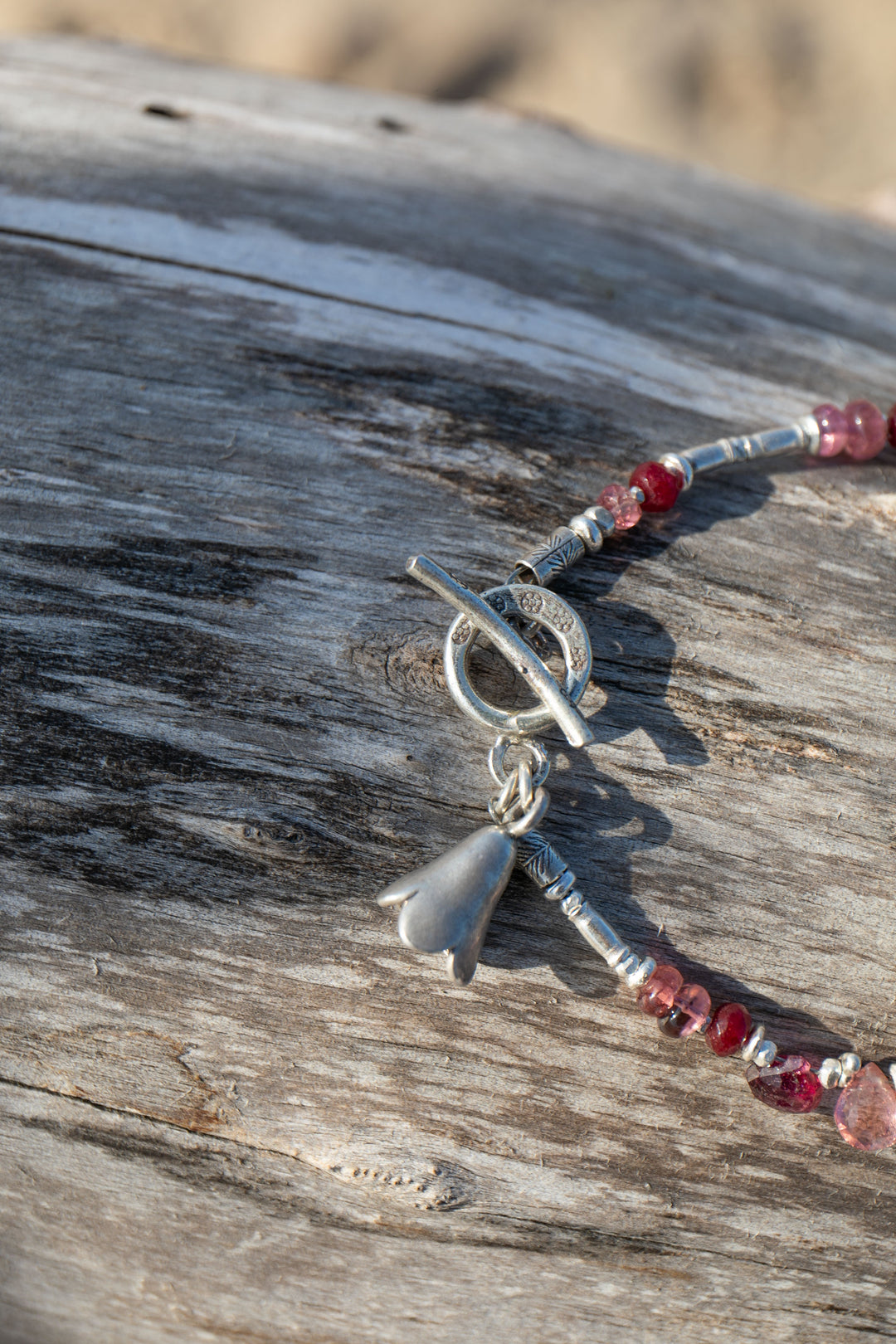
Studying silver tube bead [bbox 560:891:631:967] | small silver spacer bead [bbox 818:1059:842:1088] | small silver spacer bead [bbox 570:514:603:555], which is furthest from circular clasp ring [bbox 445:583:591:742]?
small silver spacer bead [bbox 818:1059:842:1088]

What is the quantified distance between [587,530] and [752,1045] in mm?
984

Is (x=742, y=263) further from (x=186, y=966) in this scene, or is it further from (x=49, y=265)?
(x=186, y=966)

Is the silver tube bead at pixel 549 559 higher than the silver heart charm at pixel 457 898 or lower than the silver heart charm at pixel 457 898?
higher

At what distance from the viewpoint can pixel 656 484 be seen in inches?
76.0

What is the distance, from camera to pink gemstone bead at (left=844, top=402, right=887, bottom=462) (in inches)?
83.7

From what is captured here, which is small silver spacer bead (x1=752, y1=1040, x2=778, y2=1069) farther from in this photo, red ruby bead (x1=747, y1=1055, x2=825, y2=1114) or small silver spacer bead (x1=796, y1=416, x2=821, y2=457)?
small silver spacer bead (x1=796, y1=416, x2=821, y2=457)

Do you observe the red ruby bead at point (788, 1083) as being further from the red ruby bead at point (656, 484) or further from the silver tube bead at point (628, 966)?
the red ruby bead at point (656, 484)

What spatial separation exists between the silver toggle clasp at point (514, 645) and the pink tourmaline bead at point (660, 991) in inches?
18.0

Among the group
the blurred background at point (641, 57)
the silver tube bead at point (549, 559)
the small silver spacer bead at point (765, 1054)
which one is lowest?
the small silver spacer bead at point (765, 1054)

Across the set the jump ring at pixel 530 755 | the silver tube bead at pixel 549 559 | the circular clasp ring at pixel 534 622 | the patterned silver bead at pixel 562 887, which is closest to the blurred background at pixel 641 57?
the silver tube bead at pixel 549 559

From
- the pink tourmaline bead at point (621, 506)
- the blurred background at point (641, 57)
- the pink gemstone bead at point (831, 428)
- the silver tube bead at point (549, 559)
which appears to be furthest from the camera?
the blurred background at point (641, 57)

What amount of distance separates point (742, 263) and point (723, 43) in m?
4.71

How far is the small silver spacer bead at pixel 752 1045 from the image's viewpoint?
159 cm

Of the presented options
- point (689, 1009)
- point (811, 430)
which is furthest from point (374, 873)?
point (811, 430)
